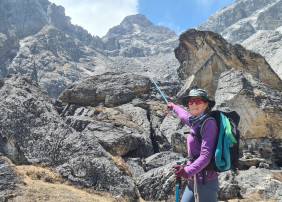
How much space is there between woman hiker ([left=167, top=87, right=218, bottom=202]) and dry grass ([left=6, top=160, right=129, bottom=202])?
236 inches

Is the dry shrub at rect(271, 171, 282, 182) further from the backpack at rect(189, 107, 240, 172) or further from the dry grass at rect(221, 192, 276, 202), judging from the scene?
the backpack at rect(189, 107, 240, 172)

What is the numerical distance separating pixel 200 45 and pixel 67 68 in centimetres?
14295

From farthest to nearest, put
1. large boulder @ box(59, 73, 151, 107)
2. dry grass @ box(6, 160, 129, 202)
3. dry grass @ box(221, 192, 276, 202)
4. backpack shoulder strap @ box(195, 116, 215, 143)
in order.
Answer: large boulder @ box(59, 73, 151, 107), dry grass @ box(221, 192, 276, 202), dry grass @ box(6, 160, 129, 202), backpack shoulder strap @ box(195, 116, 215, 143)

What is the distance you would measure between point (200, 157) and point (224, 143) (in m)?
0.49

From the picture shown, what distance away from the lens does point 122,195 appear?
1058cm

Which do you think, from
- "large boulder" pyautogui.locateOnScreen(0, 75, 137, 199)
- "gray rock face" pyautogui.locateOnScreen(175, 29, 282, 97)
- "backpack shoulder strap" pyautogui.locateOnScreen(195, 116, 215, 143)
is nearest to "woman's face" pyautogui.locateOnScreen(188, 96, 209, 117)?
"backpack shoulder strap" pyautogui.locateOnScreen(195, 116, 215, 143)

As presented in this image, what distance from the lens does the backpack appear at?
14.2 feet

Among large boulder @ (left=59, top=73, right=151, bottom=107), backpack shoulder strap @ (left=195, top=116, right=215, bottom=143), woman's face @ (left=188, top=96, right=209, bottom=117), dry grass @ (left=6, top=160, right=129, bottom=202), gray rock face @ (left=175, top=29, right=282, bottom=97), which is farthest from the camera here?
gray rock face @ (left=175, top=29, right=282, bottom=97)

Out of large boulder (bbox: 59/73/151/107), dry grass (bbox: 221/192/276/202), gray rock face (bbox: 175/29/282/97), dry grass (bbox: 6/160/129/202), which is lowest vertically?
dry grass (bbox: 221/192/276/202)

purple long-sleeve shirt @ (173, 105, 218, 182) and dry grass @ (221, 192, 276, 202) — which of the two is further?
dry grass @ (221, 192, 276, 202)

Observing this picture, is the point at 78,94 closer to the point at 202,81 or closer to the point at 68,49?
the point at 202,81

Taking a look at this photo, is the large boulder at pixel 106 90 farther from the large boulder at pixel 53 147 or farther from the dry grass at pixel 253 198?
the dry grass at pixel 253 198

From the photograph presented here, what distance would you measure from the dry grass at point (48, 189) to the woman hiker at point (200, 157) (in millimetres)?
6004

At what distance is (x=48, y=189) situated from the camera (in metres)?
9.54
